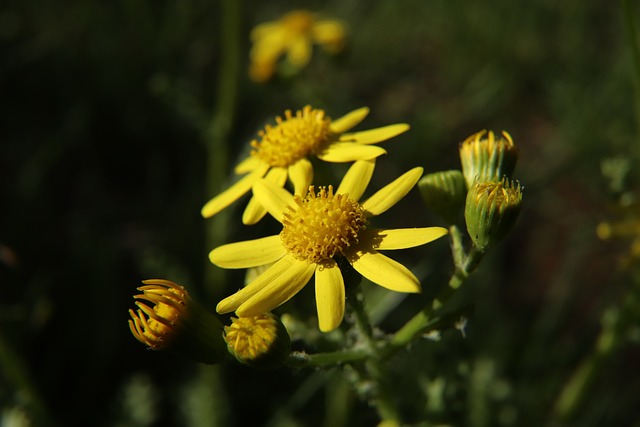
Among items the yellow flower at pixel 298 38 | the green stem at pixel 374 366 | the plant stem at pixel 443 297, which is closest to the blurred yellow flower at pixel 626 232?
the plant stem at pixel 443 297

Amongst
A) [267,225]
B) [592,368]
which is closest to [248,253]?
[592,368]

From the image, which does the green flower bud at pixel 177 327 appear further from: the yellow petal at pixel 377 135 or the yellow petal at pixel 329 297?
the yellow petal at pixel 377 135

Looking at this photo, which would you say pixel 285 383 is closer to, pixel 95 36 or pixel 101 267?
pixel 101 267

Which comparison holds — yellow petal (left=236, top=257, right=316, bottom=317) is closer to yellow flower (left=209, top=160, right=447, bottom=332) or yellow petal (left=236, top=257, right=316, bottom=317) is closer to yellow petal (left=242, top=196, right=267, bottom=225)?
yellow flower (left=209, top=160, right=447, bottom=332)

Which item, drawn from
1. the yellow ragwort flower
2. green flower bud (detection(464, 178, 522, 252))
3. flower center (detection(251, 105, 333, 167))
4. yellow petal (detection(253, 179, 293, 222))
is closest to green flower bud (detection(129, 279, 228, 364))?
the yellow ragwort flower

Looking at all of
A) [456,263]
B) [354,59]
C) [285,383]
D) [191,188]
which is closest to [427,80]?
[354,59]
